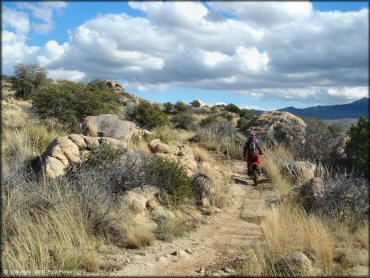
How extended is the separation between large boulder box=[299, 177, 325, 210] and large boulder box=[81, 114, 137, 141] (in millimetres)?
6448

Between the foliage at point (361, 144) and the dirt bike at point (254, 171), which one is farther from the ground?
the foliage at point (361, 144)

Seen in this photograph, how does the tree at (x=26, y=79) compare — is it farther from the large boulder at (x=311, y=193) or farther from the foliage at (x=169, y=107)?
the large boulder at (x=311, y=193)

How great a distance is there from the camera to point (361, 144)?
41.3 ft

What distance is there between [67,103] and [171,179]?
962cm

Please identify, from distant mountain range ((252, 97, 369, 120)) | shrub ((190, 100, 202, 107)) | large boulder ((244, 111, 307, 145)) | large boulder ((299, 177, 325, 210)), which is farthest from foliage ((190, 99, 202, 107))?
large boulder ((299, 177, 325, 210))

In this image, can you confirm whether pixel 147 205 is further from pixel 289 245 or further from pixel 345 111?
pixel 345 111

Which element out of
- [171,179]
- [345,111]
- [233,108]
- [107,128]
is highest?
[233,108]

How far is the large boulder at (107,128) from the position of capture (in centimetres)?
1502

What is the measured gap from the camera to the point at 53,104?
755 inches

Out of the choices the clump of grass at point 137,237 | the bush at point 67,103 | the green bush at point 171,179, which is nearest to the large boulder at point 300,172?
the green bush at point 171,179

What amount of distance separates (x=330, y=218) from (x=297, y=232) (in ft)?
4.68

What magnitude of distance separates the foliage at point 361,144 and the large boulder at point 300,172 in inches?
57.0

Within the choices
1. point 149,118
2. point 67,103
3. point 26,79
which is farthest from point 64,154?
point 26,79

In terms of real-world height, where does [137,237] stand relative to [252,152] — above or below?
below
